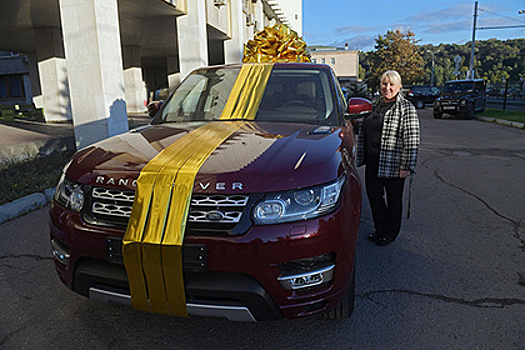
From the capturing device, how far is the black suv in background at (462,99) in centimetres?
1834

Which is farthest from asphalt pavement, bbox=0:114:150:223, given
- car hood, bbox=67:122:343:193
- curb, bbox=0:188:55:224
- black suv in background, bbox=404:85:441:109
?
black suv in background, bbox=404:85:441:109

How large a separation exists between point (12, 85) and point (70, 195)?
3577cm

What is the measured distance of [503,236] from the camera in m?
4.04

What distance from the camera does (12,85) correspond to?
3167 centimetres

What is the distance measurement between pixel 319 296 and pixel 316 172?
65 cm

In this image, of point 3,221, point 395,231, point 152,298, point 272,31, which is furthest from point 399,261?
point 272,31

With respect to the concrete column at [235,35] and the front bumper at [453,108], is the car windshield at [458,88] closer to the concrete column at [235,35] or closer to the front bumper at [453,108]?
the front bumper at [453,108]

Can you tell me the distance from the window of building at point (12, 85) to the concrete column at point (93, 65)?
28.1 metres

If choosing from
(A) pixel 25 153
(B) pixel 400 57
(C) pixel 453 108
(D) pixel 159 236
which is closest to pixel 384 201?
(D) pixel 159 236

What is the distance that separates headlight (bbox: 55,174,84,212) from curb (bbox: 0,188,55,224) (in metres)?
2.78

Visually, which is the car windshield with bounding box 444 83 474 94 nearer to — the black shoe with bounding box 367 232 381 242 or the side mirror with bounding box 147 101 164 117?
the black shoe with bounding box 367 232 381 242

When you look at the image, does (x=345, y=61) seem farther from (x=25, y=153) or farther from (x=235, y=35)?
(x=25, y=153)

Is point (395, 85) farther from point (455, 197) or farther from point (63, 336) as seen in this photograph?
point (63, 336)

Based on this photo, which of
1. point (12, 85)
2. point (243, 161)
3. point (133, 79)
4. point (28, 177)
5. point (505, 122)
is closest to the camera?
point (243, 161)
